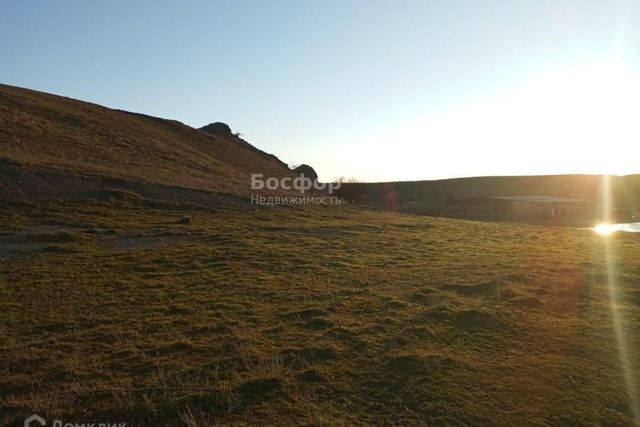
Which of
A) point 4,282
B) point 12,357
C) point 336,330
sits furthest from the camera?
point 4,282

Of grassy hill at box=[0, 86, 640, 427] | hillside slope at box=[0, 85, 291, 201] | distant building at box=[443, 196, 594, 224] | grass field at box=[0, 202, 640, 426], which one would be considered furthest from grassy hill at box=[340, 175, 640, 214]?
grass field at box=[0, 202, 640, 426]

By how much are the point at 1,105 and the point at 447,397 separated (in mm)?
44997

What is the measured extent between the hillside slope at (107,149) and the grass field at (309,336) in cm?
1515

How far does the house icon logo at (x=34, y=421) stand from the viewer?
5293 mm

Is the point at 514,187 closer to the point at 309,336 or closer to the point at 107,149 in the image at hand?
the point at 107,149

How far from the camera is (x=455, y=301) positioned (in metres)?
10.4

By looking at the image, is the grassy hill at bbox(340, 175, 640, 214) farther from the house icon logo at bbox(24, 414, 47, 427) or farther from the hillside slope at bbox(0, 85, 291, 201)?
the house icon logo at bbox(24, 414, 47, 427)

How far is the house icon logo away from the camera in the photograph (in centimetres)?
529

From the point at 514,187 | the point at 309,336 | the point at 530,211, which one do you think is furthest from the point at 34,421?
the point at 514,187

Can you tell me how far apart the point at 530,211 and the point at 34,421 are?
67303 millimetres

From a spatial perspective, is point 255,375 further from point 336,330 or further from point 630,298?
point 630,298

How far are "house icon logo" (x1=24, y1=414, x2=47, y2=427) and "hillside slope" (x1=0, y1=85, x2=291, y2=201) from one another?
21562 millimetres

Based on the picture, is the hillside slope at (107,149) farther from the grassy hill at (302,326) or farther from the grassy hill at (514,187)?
the grassy hill at (514,187)

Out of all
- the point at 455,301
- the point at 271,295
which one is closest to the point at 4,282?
the point at 271,295
